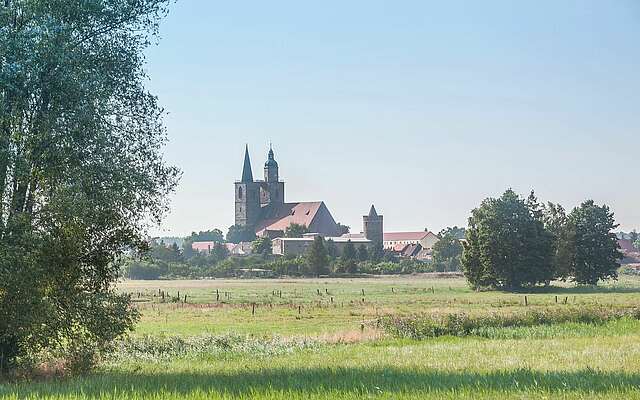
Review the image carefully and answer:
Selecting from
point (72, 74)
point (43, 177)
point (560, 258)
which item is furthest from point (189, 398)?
point (560, 258)

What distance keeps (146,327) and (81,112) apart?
27.3 m

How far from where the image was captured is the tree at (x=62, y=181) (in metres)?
22.3

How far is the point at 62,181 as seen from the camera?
23281 millimetres

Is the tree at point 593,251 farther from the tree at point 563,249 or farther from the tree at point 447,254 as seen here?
the tree at point 447,254

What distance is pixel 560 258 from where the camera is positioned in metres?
109

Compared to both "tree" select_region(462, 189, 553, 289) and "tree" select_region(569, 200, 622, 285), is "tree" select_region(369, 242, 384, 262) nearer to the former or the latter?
"tree" select_region(569, 200, 622, 285)

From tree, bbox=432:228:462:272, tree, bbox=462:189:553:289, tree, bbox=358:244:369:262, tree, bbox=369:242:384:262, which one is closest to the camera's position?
tree, bbox=462:189:553:289

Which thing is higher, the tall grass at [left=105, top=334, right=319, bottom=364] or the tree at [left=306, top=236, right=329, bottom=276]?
the tree at [left=306, top=236, right=329, bottom=276]

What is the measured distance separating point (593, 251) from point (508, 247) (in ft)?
52.0

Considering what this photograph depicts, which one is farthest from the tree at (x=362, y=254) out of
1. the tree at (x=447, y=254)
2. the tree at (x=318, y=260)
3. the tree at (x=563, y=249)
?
the tree at (x=563, y=249)

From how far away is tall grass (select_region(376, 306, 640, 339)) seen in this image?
3775cm

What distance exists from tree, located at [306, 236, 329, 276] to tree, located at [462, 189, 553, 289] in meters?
58.8

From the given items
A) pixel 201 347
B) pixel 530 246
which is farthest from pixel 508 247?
pixel 201 347

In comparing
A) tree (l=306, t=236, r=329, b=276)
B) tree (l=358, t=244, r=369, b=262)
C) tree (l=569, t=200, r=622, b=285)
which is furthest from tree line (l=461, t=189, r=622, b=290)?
tree (l=358, t=244, r=369, b=262)
